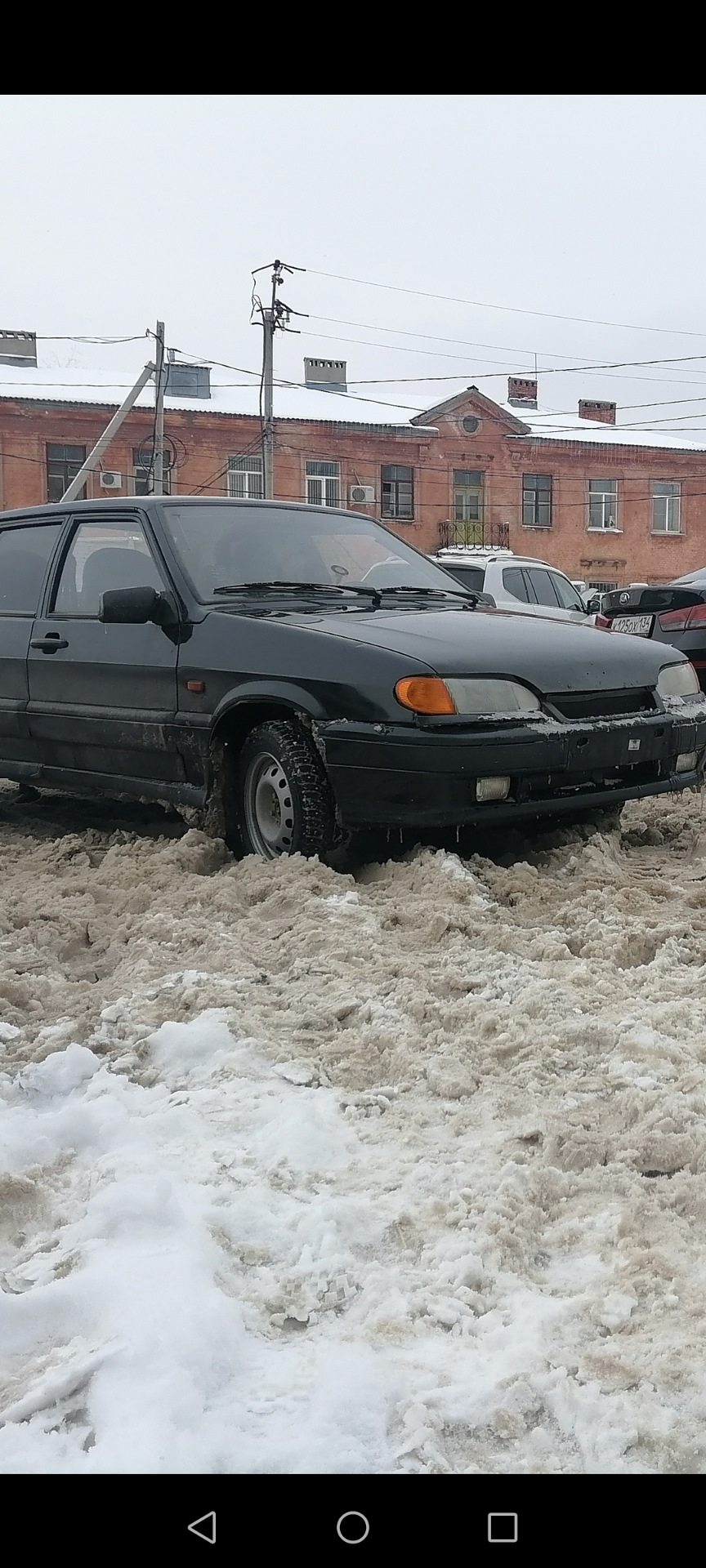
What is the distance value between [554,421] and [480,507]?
479 cm

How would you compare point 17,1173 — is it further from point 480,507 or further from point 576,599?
point 480,507

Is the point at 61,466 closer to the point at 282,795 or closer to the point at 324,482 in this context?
the point at 324,482

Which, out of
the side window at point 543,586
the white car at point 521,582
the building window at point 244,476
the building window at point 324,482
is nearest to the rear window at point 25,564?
the white car at point 521,582

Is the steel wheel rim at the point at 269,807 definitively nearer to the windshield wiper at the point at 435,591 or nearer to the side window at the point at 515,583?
the windshield wiper at the point at 435,591

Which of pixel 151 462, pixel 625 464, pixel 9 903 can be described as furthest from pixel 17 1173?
pixel 625 464

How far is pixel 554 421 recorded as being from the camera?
3700cm

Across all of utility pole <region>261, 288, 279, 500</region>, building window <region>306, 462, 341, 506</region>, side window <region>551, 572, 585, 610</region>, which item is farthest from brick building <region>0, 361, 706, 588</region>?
side window <region>551, 572, 585, 610</region>

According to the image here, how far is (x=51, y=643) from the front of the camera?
17.4 feet

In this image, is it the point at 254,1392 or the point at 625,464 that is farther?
the point at 625,464

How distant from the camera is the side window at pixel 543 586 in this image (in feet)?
37.4

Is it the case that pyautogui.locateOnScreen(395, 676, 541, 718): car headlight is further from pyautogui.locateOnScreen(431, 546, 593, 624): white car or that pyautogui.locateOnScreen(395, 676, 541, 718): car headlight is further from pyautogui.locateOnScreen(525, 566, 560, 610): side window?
pyautogui.locateOnScreen(525, 566, 560, 610): side window

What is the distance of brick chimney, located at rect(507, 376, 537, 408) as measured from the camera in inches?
1551

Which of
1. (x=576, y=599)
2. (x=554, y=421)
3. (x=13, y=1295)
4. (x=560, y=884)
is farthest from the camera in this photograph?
(x=554, y=421)

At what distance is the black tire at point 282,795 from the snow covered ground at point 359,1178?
0.71 feet
